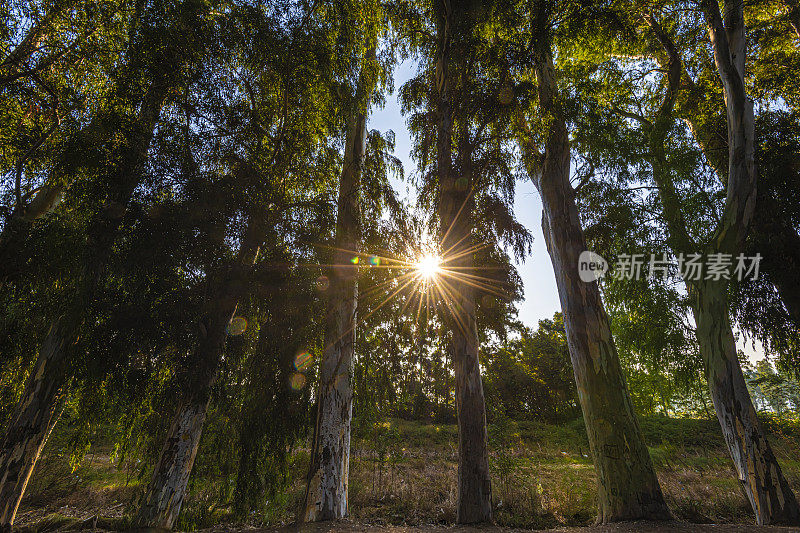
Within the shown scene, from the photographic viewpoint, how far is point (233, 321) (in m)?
5.19

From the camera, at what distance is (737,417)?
4809 mm

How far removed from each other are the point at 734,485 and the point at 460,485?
29.2ft

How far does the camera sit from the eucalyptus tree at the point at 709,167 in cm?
475

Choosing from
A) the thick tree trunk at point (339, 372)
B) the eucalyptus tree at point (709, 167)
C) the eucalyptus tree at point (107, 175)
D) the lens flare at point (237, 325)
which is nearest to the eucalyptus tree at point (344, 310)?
the thick tree trunk at point (339, 372)

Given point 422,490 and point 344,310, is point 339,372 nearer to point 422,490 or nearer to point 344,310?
point 344,310

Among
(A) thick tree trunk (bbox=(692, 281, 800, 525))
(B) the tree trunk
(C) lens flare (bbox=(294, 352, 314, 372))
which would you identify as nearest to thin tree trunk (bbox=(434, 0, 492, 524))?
(C) lens flare (bbox=(294, 352, 314, 372))

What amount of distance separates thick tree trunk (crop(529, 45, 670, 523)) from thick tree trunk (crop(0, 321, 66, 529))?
7.35 m

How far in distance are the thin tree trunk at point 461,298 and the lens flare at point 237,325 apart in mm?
3433

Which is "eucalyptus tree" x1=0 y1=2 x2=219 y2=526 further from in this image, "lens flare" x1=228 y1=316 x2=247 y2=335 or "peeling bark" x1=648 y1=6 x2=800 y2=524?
"peeling bark" x1=648 y1=6 x2=800 y2=524

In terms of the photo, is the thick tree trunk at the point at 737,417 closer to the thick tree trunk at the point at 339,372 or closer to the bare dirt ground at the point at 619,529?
the bare dirt ground at the point at 619,529

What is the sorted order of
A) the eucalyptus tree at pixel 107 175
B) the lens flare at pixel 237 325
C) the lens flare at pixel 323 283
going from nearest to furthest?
the eucalyptus tree at pixel 107 175
the lens flare at pixel 237 325
the lens flare at pixel 323 283

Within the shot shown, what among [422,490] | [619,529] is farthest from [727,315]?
→ [422,490]

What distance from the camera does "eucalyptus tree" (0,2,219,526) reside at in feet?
13.7

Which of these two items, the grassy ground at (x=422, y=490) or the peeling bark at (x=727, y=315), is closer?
the peeling bark at (x=727, y=315)
